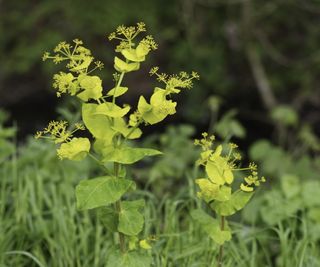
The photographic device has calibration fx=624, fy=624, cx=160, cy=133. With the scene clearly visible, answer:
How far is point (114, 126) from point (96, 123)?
0.16 feet

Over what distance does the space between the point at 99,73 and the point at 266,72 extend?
154 cm

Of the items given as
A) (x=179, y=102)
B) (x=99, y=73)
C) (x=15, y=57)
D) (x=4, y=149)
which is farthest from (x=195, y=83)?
(x=4, y=149)

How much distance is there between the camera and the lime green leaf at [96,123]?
161 centimetres

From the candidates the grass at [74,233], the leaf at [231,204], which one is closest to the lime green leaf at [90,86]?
the leaf at [231,204]

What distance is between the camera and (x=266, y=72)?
5.77m

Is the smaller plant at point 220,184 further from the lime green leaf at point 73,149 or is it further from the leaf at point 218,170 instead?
the lime green leaf at point 73,149

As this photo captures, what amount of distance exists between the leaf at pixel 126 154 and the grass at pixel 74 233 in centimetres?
48

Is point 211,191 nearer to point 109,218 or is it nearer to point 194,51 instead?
point 109,218

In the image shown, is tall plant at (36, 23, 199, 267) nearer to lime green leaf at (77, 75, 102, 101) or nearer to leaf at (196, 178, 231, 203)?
lime green leaf at (77, 75, 102, 101)

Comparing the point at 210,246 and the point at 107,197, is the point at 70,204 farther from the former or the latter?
the point at 107,197

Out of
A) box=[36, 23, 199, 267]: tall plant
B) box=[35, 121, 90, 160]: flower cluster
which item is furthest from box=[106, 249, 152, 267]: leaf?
box=[35, 121, 90, 160]: flower cluster

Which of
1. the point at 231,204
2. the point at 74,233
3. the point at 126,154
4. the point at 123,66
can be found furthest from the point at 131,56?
the point at 74,233

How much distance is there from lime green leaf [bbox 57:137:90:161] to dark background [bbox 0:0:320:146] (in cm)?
386

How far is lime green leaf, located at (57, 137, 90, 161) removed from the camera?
155cm
